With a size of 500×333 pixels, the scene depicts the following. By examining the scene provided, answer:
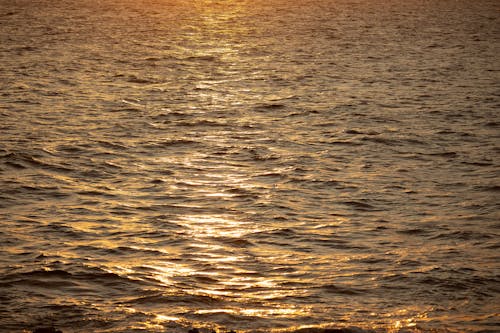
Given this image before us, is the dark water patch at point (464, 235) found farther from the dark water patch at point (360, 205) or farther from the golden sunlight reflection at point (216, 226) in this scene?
the golden sunlight reflection at point (216, 226)

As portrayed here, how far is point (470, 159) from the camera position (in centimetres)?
1723

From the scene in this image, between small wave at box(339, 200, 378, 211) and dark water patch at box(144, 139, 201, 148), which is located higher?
small wave at box(339, 200, 378, 211)

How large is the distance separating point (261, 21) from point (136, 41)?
1478 cm

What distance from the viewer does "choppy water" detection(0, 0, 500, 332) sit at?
10.1 meters

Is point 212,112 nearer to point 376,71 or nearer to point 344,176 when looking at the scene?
point 344,176

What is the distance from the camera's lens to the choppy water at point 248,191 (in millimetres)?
10086

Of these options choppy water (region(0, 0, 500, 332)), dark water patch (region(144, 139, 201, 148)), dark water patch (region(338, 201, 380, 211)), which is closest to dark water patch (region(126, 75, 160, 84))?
choppy water (region(0, 0, 500, 332))

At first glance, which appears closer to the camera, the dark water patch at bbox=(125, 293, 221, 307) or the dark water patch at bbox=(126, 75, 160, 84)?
the dark water patch at bbox=(125, 293, 221, 307)

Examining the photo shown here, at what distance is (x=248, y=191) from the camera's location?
589 inches

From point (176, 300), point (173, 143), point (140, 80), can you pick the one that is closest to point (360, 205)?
point (176, 300)

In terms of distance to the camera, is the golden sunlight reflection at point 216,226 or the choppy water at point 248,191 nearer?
the choppy water at point 248,191

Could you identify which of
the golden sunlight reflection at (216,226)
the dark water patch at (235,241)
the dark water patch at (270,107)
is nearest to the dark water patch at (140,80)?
the dark water patch at (270,107)

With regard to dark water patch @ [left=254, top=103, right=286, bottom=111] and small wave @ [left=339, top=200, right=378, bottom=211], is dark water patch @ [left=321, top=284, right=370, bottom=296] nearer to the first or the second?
small wave @ [left=339, top=200, right=378, bottom=211]

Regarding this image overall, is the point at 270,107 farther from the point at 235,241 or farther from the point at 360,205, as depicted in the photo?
the point at 235,241
